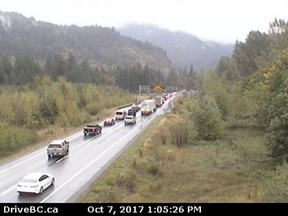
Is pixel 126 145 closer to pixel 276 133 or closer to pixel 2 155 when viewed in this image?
pixel 2 155

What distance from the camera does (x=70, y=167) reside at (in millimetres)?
38938

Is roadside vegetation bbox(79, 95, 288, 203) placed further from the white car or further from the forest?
the white car

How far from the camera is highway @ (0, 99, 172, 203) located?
29656mm

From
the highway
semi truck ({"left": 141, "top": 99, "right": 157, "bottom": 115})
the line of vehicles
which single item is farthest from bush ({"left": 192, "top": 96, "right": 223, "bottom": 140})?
semi truck ({"left": 141, "top": 99, "right": 157, "bottom": 115})

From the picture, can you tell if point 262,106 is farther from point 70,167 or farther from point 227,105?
point 70,167

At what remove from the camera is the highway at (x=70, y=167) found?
29.7 metres

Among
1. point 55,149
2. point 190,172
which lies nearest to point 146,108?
point 55,149

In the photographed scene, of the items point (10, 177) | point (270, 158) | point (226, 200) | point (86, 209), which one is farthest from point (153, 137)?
point (86, 209)

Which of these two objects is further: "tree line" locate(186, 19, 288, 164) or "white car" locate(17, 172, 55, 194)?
"tree line" locate(186, 19, 288, 164)

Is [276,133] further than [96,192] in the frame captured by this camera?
Yes

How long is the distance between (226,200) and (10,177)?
1635 centimetres

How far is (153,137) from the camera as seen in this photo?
5256cm

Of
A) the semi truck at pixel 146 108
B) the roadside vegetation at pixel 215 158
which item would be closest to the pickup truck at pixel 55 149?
the roadside vegetation at pixel 215 158

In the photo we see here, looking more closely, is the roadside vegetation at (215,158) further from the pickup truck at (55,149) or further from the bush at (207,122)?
the pickup truck at (55,149)
